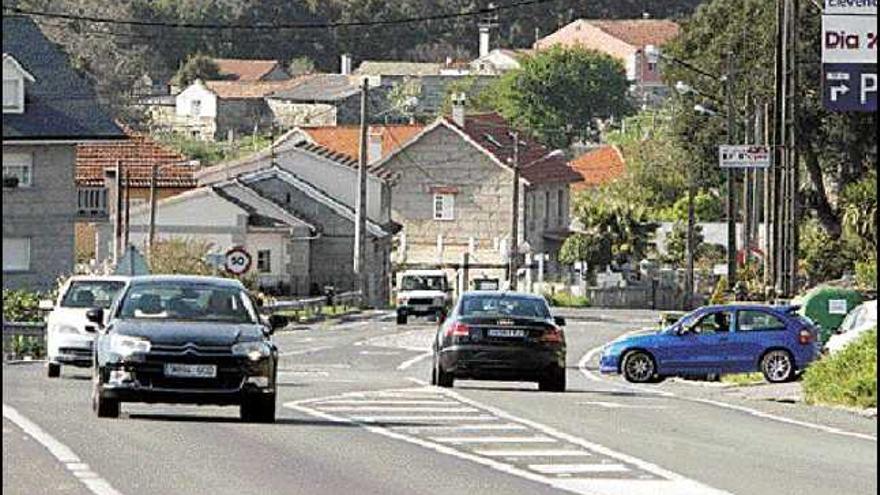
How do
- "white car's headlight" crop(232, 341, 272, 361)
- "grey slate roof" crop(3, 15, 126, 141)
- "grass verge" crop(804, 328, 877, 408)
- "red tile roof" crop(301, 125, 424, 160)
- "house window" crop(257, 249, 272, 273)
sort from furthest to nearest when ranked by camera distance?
"red tile roof" crop(301, 125, 424, 160), "house window" crop(257, 249, 272, 273), "grey slate roof" crop(3, 15, 126, 141), "grass verge" crop(804, 328, 877, 408), "white car's headlight" crop(232, 341, 272, 361)

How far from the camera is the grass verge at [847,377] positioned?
27125mm

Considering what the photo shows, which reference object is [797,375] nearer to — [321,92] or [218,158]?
[218,158]

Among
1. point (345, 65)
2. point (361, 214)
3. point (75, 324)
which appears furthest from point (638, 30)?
point (75, 324)

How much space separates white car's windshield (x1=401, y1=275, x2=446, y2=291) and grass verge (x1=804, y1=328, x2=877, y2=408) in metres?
39.5

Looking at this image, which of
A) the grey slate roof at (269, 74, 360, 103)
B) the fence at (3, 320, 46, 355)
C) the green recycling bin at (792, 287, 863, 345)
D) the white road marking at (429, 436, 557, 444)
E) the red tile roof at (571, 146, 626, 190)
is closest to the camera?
the white road marking at (429, 436, 557, 444)

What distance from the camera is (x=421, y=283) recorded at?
6962cm

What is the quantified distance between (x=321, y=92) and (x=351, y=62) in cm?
2291

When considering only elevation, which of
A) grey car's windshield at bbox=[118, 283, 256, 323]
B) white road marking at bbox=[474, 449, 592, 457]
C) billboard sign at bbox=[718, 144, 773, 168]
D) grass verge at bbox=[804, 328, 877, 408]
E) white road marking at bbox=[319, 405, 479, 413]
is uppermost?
billboard sign at bbox=[718, 144, 773, 168]

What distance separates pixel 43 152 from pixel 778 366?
96.1 ft

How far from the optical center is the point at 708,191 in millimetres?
105688

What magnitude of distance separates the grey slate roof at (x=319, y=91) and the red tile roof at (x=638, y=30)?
25.8 meters

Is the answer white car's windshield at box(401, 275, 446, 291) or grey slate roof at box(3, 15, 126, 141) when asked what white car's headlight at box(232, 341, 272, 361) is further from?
white car's windshield at box(401, 275, 446, 291)

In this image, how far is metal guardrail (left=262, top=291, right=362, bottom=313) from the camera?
6819 cm

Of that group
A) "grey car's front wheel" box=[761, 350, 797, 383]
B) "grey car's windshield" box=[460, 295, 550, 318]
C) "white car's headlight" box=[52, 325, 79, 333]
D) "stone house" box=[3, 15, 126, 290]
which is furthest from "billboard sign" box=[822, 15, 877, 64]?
"stone house" box=[3, 15, 126, 290]
